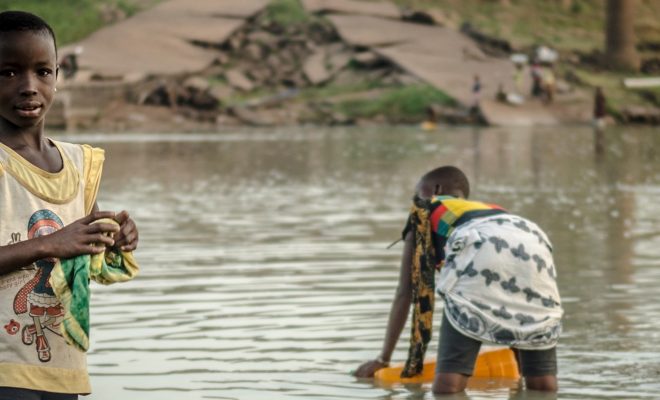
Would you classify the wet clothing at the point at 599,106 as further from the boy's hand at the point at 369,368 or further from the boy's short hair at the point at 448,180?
the boy's short hair at the point at 448,180

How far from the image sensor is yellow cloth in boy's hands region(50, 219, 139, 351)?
3572mm

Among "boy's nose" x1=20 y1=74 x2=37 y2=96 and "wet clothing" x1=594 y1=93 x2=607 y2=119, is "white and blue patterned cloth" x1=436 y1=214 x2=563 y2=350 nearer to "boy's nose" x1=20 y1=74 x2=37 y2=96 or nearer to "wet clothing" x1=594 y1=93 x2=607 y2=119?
"boy's nose" x1=20 y1=74 x2=37 y2=96

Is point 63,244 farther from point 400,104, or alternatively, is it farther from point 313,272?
point 400,104

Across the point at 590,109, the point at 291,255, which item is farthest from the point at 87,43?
the point at 291,255

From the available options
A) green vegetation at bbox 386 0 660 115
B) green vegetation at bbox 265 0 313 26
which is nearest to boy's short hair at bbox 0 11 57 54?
green vegetation at bbox 386 0 660 115

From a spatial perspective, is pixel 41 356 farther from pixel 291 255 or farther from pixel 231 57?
pixel 231 57

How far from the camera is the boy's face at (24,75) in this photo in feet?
11.9

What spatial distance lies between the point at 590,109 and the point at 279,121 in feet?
25.8

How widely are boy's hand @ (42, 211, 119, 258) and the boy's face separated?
0.31 metres

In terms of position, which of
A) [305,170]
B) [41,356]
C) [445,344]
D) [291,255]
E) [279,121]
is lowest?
[279,121]

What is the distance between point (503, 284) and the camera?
614 cm

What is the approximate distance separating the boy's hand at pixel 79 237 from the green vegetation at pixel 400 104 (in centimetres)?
3447

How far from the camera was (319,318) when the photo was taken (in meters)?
9.08

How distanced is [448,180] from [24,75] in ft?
10.7
